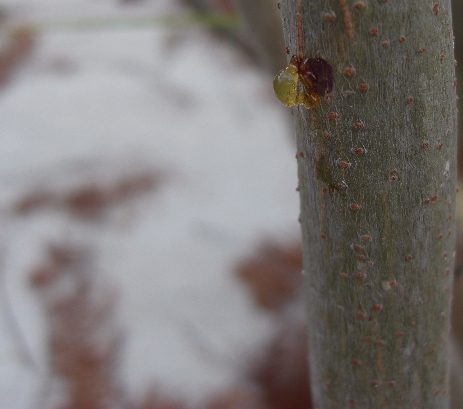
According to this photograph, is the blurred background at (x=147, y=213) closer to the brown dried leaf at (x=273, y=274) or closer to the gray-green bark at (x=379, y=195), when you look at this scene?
the brown dried leaf at (x=273, y=274)

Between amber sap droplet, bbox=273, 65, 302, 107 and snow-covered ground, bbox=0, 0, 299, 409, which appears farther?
snow-covered ground, bbox=0, 0, 299, 409

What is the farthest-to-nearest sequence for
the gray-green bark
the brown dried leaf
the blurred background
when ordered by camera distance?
the brown dried leaf
the blurred background
the gray-green bark

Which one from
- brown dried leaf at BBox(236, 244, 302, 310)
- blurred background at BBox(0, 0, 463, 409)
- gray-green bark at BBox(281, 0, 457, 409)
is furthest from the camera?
brown dried leaf at BBox(236, 244, 302, 310)

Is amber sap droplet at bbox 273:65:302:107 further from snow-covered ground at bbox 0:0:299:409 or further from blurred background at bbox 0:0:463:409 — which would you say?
snow-covered ground at bbox 0:0:299:409

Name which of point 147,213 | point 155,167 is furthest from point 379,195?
point 155,167

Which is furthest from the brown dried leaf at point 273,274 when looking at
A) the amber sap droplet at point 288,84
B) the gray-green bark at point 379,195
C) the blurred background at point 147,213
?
the amber sap droplet at point 288,84

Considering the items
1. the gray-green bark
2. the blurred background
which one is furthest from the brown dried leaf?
the gray-green bark

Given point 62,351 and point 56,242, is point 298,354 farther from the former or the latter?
point 56,242

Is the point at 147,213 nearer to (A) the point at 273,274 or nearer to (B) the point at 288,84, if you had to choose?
(A) the point at 273,274
